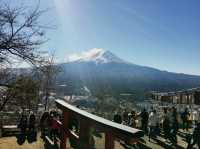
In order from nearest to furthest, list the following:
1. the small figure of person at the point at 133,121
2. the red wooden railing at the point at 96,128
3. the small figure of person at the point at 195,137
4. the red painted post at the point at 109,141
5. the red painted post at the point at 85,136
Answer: the red wooden railing at the point at 96,128 < the red painted post at the point at 109,141 < the red painted post at the point at 85,136 < the small figure of person at the point at 195,137 < the small figure of person at the point at 133,121

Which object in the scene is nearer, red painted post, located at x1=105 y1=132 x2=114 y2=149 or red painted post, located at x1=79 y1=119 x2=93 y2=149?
red painted post, located at x1=105 y1=132 x2=114 y2=149

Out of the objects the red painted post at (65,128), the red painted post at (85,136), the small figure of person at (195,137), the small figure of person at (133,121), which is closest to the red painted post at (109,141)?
the red painted post at (85,136)

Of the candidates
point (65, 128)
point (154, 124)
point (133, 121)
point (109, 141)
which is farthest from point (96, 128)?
point (133, 121)

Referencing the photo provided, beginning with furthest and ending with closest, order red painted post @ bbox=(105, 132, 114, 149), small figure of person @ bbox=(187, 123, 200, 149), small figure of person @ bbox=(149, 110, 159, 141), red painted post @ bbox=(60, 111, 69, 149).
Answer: small figure of person @ bbox=(149, 110, 159, 141), small figure of person @ bbox=(187, 123, 200, 149), red painted post @ bbox=(60, 111, 69, 149), red painted post @ bbox=(105, 132, 114, 149)

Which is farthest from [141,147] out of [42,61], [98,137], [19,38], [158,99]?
[158,99]

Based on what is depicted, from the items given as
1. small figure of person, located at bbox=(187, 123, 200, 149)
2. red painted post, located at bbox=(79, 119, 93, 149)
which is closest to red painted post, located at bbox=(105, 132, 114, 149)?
red painted post, located at bbox=(79, 119, 93, 149)

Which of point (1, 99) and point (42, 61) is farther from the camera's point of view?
point (1, 99)

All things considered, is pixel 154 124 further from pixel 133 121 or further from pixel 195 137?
pixel 195 137

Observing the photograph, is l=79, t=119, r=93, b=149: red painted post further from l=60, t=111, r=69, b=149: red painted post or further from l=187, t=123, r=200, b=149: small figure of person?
l=187, t=123, r=200, b=149: small figure of person

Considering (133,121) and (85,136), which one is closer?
(85,136)

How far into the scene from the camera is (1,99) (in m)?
15.5

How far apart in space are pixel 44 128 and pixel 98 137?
3.40 metres

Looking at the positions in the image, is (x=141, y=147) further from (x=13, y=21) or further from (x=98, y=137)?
(x=13, y=21)

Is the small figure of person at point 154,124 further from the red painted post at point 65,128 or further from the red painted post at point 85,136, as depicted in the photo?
the red painted post at point 85,136
